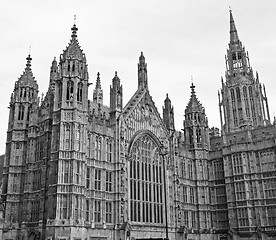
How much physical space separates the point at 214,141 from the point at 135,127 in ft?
82.5

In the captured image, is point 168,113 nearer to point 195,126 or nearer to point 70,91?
point 195,126

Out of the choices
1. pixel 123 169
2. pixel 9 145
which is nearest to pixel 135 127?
pixel 123 169

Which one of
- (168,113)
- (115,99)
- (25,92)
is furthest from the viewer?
(168,113)

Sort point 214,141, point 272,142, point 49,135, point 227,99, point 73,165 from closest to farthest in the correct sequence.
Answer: point 73,165 < point 49,135 < point 272,142 < point 214,141 < point 227,99

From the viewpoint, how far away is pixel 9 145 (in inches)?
2254

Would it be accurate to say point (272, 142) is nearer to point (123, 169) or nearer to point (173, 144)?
point (173, 144)

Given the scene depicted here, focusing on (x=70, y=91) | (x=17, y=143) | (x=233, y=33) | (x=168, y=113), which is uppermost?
(x=233, y=33)

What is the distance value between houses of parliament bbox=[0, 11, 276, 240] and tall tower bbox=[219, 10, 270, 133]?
38.8 meters

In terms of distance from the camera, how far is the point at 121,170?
55.2m

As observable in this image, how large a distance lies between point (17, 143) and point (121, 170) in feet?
54.0

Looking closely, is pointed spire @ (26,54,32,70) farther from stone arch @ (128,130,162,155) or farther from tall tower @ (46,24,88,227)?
stone arch @ (128,130,162,155)

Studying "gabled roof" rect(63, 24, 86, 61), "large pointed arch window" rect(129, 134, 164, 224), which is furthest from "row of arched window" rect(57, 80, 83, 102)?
"large pointed arch window" rect(129, 134, 164, 224)

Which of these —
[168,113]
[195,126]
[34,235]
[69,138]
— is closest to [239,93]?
[195,126]

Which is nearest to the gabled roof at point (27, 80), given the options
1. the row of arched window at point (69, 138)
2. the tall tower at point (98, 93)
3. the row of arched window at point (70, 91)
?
the row of arched window at point (70, 91)
